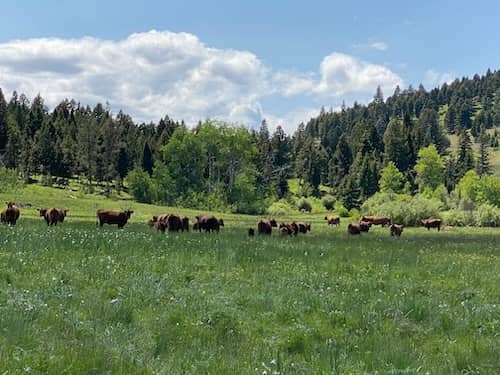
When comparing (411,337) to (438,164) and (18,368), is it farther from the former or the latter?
(438,164)

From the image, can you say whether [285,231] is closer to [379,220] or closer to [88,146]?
[379,220]

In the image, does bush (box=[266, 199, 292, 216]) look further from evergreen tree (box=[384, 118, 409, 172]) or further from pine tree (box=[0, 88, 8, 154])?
pine tree (box=[0, 88, 8, 154])

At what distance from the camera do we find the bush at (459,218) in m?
81.8

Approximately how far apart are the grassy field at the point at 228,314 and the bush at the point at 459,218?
228 feet

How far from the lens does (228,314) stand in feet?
31.9

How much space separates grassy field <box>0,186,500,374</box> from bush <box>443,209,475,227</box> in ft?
228

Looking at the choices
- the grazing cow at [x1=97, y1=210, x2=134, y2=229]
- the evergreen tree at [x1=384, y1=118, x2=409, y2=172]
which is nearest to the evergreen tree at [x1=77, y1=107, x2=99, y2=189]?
the evergreen tree at [x1=384, y1=118, x2=409, y2=172]

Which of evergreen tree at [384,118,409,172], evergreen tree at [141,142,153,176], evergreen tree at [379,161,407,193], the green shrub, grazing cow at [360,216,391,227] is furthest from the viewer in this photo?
evergreen tree at [384,118,409,172]

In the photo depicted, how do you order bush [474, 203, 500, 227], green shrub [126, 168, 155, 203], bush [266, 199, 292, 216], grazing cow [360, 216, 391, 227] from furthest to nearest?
green shrub [126, 168, 155, 203], bush [266, 199, 292, 216], bush [474, 203, 500, 227], grazing cow [360, 216, 391, 227]

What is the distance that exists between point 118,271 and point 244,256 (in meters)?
4.95

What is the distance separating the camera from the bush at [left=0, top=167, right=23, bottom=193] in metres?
78.5

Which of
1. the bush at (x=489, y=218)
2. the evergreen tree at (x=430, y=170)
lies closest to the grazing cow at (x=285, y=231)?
the bush at (x=489, y=218)

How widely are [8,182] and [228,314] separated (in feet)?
263

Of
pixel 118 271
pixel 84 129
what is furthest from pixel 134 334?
pixel 84 129
